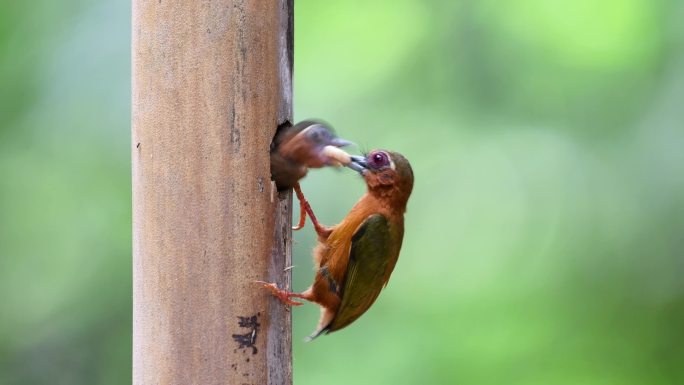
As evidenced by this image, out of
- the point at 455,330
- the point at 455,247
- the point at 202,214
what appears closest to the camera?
the point at 202,214

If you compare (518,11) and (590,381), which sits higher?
(518,11)

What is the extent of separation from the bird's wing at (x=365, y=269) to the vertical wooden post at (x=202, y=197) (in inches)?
29.2

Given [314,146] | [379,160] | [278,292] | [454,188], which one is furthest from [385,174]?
[454,188]

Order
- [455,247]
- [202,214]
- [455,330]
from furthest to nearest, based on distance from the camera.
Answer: [455,247], [455,330], [202,214]

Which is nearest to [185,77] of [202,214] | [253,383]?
[202,214]

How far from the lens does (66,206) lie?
508 cm

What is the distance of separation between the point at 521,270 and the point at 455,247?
0.39 m

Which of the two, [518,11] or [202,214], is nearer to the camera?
[202,214]

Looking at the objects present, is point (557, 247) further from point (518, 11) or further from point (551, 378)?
point (518, 11)

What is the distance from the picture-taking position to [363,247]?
3875 mm

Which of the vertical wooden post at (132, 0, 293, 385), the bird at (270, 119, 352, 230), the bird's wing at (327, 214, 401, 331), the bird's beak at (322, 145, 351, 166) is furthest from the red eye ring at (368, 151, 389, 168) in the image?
the vertical wooden post at (132, 0, 293, 385)

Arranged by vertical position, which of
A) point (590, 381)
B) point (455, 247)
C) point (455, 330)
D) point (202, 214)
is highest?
point (202, 214)

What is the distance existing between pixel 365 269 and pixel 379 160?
461 mm

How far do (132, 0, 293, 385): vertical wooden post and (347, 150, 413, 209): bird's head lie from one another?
0.95m
